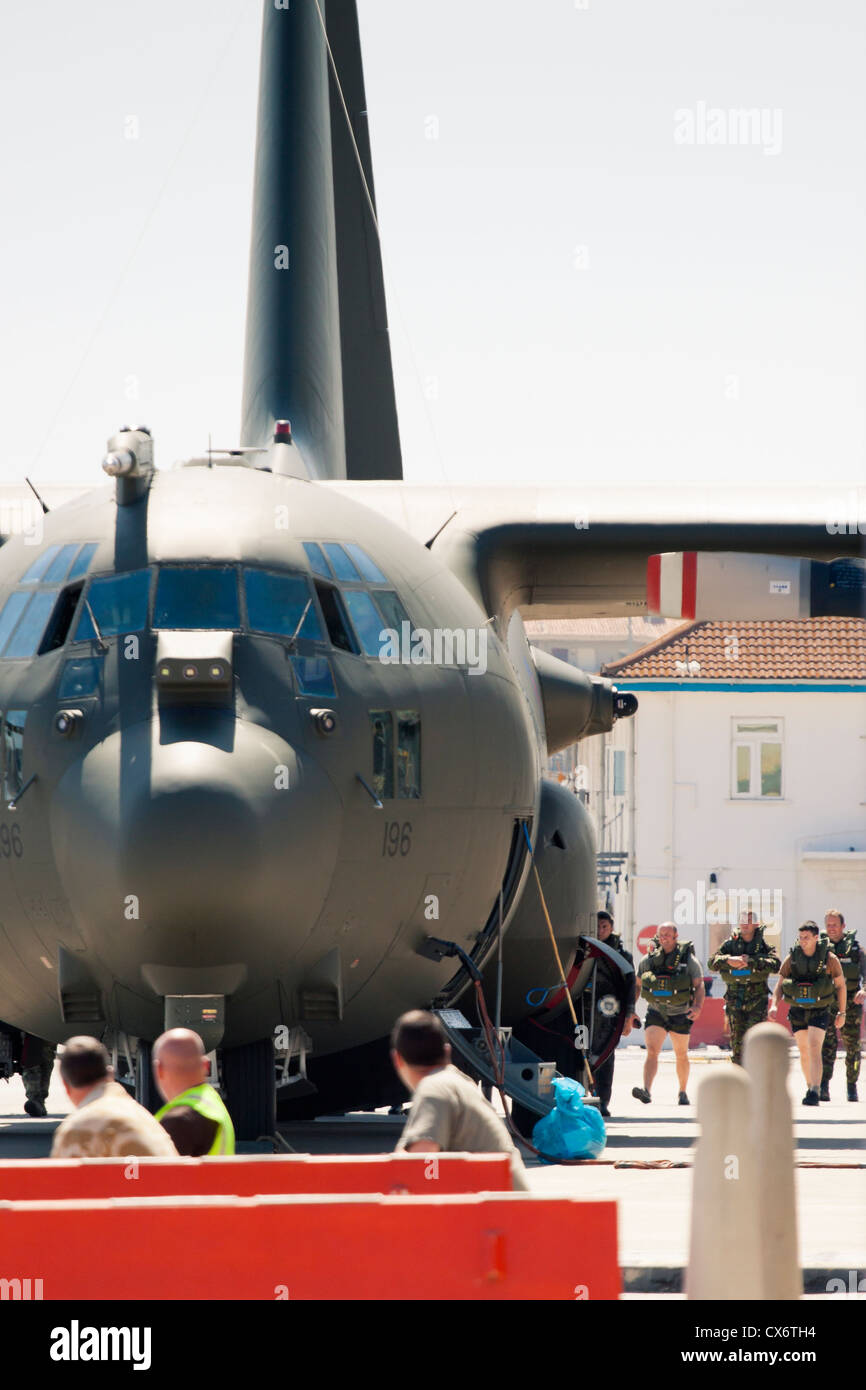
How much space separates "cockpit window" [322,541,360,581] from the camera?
35.6 ft

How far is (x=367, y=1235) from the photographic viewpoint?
582cm

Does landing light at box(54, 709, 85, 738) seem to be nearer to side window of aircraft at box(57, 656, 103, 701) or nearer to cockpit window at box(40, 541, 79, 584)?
side window of aircraft at box(57, 656, 103, 701)

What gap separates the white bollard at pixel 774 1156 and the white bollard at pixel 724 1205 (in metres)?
0.38

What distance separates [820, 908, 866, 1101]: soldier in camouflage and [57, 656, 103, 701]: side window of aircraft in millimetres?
11182

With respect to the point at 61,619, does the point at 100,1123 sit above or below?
below

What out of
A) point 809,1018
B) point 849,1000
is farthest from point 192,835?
point 849,1000

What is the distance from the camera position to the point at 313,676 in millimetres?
10203

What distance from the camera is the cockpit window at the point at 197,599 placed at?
10164mm

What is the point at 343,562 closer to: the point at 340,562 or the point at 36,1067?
the point at 340,562

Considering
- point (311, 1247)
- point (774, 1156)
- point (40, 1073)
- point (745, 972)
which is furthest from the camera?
Answer: point (745, 972)

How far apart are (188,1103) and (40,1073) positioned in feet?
26.8

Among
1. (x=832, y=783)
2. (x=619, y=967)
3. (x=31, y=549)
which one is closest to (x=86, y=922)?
(x=31, y=549)

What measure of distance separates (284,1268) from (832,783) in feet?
114
